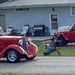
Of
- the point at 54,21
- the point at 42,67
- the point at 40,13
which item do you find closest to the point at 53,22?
the point at 54,21

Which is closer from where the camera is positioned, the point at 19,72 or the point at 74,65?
the point at 19,72

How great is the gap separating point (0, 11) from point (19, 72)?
33.9 m

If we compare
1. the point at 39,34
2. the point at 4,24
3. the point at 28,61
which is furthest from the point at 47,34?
the point at 28,61

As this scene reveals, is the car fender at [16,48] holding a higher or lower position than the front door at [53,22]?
lower

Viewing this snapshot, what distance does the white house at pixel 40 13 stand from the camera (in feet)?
134

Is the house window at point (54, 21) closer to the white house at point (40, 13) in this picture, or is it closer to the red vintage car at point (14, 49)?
the white house at point (40, 13)

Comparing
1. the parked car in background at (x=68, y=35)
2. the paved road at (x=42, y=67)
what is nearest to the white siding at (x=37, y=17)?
the parked car in background at (x=68, y=35)

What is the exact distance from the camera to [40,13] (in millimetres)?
42438

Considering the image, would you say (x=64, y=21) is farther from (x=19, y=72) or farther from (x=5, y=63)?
(x=19, y=72)

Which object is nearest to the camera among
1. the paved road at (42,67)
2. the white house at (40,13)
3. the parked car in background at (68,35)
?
the paved road at (42,67)

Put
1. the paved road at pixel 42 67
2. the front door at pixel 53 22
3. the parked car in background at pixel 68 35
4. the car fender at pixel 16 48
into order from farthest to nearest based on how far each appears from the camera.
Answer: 1. the front door at pixel 53 22
2. the parked car in background at pixel 68 35
3. the car fender at pixel 16 48
4. the paved road at pixel 42 67

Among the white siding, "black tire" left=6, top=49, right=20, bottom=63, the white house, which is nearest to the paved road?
"black tire" left=6, top=49, right=20, bottom=63

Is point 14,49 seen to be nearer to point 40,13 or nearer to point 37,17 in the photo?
point 40,13

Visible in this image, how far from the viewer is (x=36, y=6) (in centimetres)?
4144
